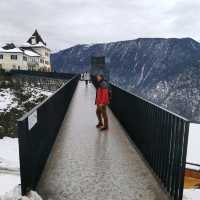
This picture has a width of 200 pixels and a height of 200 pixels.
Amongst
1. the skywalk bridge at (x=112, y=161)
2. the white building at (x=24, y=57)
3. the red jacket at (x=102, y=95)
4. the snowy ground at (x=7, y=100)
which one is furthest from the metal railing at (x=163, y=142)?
the white building at (x=24, y=57)

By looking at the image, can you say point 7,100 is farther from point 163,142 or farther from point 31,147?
point 163,142

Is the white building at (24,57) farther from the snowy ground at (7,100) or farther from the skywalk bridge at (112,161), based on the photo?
the skywalk bridge at (112,161)

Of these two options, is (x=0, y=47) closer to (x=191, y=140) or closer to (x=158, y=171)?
(x=191, y=140)

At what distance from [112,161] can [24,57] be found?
9504cm

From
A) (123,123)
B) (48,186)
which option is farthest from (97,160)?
(123,123)

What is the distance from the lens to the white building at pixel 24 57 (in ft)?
313

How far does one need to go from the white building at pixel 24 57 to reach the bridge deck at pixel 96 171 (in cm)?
8245

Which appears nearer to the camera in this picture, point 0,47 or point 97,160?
point 97,160

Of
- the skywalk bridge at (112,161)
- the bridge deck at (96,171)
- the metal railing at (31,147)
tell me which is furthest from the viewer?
the bridge deck at (96,171)

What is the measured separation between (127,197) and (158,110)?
1770mm

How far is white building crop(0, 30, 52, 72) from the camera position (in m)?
95.3

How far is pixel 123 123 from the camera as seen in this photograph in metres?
10.8

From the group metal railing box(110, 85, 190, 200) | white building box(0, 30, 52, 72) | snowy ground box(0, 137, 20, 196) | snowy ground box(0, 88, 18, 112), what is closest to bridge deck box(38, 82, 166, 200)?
metal railing box(110, 85, 190, 200)

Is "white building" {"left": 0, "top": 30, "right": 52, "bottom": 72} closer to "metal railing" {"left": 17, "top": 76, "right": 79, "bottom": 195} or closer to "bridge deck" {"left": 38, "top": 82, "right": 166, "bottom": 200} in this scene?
"bridge deck" {"left": 38, "top": 82, "right": 166, "bottom": 200}
